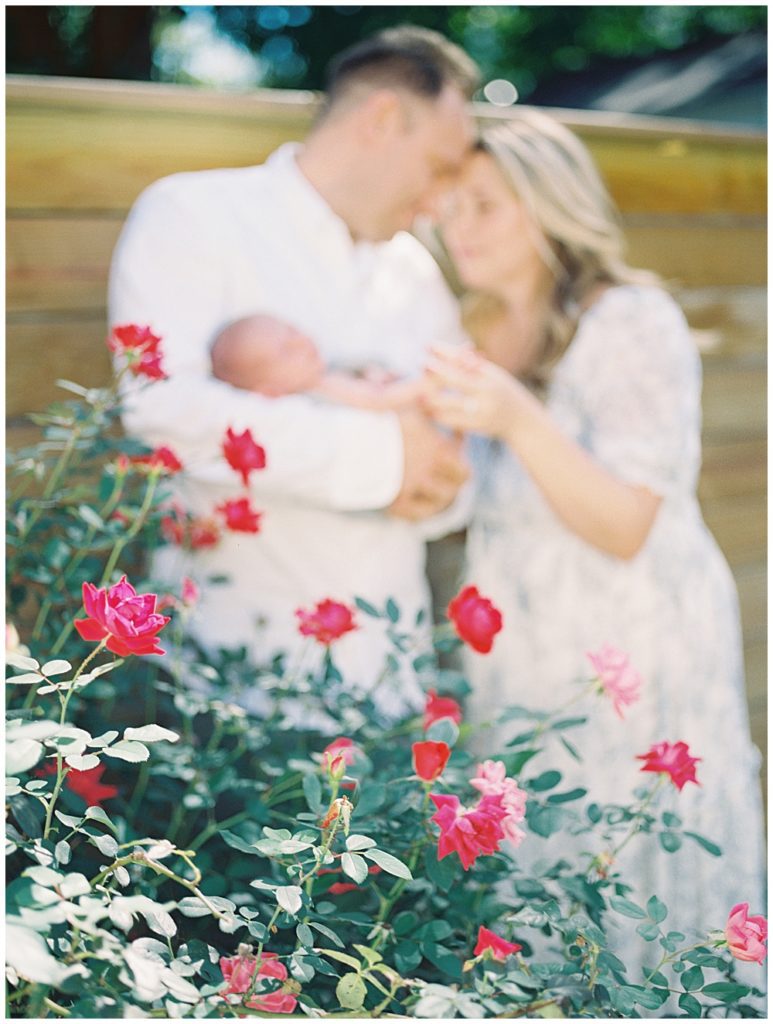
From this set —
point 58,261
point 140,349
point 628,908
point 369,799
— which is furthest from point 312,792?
point 58,261

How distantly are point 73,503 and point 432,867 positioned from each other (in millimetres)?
1067

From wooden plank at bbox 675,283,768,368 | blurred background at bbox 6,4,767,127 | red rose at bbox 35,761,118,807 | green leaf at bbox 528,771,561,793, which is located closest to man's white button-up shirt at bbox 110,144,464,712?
red rose at bbox 35,761,118,807

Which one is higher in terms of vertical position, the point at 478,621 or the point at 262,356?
the point at 262,356

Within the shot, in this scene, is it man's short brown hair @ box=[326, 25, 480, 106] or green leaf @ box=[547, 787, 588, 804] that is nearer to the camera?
green leaf @ box=[547, 787, 588, 804]

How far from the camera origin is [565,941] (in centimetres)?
107

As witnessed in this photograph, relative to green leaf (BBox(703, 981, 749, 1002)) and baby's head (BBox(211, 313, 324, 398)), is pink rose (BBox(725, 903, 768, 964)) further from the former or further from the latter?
baby's head (BBox(211, 313, 324, 398))

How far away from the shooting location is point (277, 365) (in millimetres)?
1949

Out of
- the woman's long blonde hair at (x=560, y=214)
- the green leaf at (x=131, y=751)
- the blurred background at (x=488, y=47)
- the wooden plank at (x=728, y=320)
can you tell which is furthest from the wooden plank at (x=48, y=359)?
the blurred background at (x=488, y=47)

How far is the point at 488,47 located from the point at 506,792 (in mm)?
14496

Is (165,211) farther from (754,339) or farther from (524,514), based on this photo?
(754,339)

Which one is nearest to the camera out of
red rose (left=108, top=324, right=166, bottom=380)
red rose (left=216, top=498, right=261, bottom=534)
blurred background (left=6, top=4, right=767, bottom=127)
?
red rose (left=108, top=324, right=166, bottom=380)

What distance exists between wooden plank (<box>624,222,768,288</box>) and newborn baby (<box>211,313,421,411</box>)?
1.24m

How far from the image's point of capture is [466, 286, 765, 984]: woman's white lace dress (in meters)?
2.10

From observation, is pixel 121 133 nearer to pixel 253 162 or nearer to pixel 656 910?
pixel 253 162
